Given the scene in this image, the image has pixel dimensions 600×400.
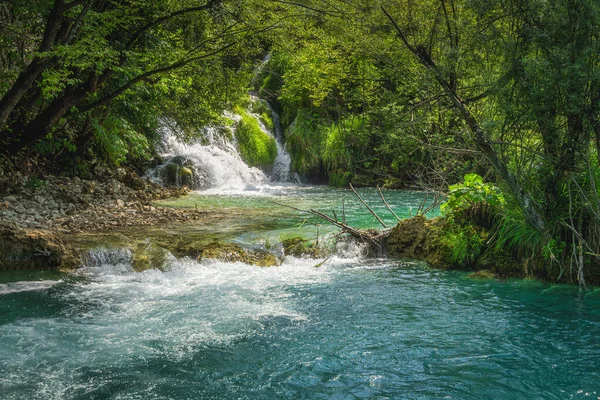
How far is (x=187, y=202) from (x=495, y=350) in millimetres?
12068


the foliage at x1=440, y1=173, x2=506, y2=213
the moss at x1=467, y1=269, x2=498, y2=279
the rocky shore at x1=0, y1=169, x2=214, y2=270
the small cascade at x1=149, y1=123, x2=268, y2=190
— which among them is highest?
the small cascade at x1=149, y1=123, x2=268, y2=190

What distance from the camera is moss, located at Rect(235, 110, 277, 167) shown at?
23.0 metres

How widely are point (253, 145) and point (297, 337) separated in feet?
59.5

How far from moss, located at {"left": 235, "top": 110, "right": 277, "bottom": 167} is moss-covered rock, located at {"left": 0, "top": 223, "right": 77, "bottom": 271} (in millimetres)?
14472

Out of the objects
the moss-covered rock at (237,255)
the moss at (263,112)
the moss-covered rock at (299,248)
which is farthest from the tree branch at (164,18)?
the moss at (263,112)

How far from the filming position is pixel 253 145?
75.9ft

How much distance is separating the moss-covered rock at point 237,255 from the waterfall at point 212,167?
9.52 meters

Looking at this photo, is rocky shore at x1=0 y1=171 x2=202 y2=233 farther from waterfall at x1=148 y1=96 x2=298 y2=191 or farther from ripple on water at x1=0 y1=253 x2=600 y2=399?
waterfall at x1=148 y1=96 x2=298 y2=191

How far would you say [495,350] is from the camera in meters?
5.17

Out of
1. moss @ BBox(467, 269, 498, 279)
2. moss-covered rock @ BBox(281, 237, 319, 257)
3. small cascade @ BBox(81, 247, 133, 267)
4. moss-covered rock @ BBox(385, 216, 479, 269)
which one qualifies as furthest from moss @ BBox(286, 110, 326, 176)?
moss @ BBox(467, 269, 498, 279)

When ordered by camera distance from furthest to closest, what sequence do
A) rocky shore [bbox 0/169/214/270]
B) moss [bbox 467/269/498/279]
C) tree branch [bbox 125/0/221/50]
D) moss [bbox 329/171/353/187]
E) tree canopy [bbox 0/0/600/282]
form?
1. moss [bbox 329/171/353/187]
2. tree branch [bbox 125/0/221/50]
3. rocky shore [bbox 0/169/214/270]
4. moss [bbox 467/269/498/279]
5. tree canopy [bbox 0/0/600/282]

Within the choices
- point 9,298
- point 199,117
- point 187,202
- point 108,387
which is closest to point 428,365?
point 108,387

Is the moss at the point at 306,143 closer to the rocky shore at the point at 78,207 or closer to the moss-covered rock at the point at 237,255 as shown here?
the rocky shore at the point at 78,207

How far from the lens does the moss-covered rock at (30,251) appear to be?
844 centimetres
